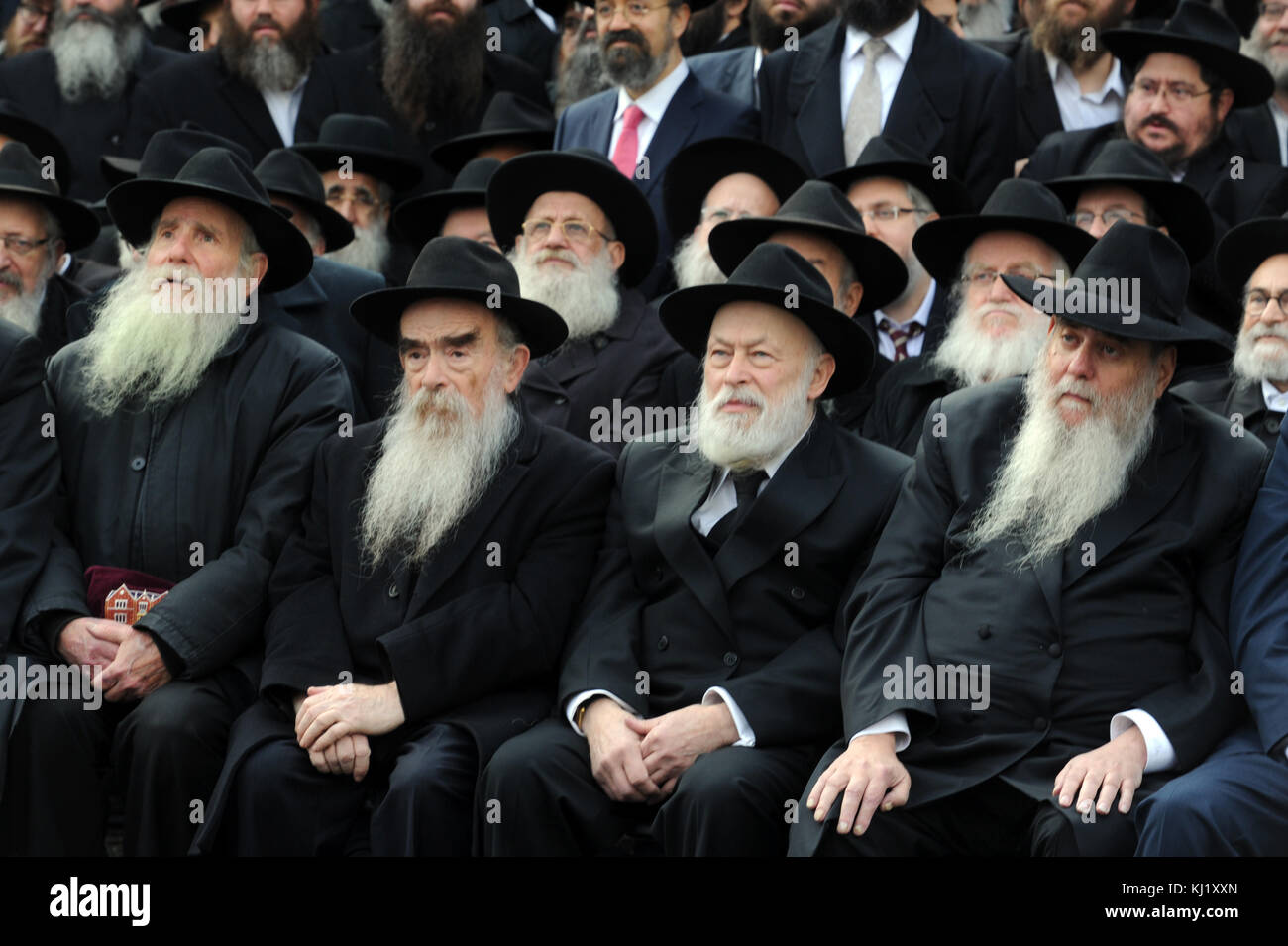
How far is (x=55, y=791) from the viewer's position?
550 centimetres

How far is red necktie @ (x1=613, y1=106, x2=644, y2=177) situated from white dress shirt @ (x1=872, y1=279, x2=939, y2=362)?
1596 millimetres

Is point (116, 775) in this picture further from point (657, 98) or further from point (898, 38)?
point (898, 38)

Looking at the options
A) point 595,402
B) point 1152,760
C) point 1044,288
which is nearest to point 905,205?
point 595,402

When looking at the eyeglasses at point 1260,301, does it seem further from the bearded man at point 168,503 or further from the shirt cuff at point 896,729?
the bearded man at point 168,503

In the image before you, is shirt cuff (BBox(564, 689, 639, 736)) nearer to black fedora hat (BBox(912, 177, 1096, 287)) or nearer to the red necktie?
black fedora hat (BBox(912, 177, 1096, 287))

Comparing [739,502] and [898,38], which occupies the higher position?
[898,38]

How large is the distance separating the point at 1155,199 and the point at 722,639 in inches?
120

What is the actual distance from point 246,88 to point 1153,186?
4.86 metres

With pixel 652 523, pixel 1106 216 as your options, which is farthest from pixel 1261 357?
pixel 652 523

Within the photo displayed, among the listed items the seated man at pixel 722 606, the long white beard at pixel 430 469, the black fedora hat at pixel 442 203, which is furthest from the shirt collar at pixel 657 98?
the long white beard at pixel 430 469

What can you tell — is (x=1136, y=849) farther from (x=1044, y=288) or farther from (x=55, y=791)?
(x=55, y=791)

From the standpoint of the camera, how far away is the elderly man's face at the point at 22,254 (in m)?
7.24

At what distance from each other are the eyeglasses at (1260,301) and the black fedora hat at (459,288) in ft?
8.24

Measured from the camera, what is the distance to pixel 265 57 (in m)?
9.52
